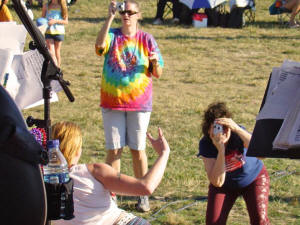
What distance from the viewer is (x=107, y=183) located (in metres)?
2.90

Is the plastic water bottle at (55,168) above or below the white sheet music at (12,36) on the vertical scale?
below

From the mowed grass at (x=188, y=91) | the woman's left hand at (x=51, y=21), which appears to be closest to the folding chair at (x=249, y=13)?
the mowed grass at (x=188, y=91)

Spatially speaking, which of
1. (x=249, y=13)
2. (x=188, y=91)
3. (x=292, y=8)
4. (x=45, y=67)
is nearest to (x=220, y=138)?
(x=45, y=67)

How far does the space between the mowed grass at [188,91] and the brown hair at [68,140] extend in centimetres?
200

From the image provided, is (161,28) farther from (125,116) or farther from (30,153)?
(30,153)

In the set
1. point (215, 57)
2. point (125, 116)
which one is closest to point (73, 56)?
point (215, 57)

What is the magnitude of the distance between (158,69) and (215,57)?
7.37 meters

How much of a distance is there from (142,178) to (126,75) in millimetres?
2014

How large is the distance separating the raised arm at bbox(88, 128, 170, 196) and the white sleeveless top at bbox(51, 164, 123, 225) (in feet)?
0.26

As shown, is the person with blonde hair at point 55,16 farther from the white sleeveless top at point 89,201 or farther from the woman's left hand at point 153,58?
the white sleeveless top at point 89,201

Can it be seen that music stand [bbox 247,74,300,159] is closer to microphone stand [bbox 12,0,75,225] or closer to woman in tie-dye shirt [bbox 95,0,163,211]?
microphone stand [bbox 12,0,75,225]

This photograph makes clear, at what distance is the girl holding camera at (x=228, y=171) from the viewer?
4.01m

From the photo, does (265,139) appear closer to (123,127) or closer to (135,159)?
(123,127)

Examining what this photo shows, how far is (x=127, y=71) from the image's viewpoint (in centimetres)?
469
